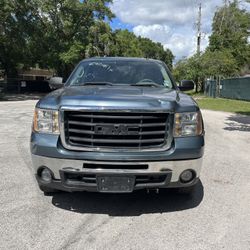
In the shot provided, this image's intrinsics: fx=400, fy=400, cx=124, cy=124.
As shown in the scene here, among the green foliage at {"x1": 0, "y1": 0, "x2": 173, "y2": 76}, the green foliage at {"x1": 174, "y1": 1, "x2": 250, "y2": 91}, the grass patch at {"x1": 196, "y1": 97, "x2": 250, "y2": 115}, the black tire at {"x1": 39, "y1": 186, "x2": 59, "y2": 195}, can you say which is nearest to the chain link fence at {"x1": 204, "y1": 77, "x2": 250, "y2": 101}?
the green foliage at {"x1": 174, "y1": 1, "x2": 250, "y2": 91}

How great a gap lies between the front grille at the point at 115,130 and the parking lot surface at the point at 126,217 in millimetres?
862

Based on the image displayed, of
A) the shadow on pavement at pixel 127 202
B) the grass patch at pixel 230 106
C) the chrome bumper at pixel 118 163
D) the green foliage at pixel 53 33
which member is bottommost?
the grass patch at pixel 230 106

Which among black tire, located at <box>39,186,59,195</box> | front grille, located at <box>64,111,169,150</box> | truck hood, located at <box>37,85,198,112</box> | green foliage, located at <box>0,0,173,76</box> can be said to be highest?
green foliage, located at <box>0,0,173,76</box>

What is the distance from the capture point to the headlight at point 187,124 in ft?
14.7

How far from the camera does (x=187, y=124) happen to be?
14.9 ft

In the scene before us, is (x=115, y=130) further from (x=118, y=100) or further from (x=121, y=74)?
(x=121, y=74)

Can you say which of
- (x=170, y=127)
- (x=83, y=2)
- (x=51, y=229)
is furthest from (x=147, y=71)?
(x=83, y=2)

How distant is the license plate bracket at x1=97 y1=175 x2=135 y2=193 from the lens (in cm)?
431

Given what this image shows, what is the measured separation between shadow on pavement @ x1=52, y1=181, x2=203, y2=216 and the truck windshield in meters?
1.56

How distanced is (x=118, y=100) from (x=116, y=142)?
460 millimetres

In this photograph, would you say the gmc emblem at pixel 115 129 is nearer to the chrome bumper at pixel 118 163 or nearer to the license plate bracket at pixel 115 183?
the chrome bumper at pixel 118 163

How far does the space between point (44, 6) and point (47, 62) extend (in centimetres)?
556

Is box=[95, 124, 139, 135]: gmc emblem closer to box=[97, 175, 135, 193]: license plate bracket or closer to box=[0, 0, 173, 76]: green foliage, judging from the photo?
box=[97, 175, 135, 193]: license plate bracket

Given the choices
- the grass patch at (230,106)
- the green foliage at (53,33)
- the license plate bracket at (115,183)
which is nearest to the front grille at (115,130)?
the license plate bracket at (115,183)
